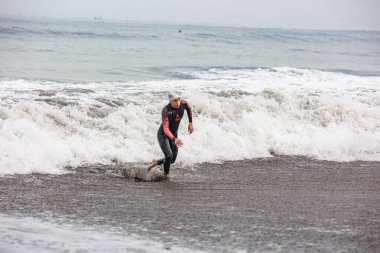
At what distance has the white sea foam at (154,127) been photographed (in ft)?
41.1

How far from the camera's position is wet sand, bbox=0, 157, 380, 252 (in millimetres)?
6641

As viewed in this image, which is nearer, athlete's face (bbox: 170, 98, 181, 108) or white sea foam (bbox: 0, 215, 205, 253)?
white sea foam (bbox: 0, 215, 205, 253)

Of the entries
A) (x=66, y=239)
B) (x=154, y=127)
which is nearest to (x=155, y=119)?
(x=154, y=127)

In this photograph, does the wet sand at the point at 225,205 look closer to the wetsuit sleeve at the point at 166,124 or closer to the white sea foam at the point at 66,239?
the white sea foam at the point at 66,239

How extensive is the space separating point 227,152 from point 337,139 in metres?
3.82

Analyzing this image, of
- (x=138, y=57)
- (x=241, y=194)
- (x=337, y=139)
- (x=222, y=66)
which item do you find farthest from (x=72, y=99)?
(x=138, y=57)

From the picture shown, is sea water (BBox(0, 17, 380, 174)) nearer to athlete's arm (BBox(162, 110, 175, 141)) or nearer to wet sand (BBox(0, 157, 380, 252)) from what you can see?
wet sand (BBox(0, 157, 380, 252))

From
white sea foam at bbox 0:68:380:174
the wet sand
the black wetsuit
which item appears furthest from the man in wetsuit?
white sea foam at bbox 0:68:380:174

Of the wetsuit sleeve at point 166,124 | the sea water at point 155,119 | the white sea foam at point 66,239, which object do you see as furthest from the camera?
the sea water at point 155,119

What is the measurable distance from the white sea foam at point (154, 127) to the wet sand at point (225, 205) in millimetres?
1162

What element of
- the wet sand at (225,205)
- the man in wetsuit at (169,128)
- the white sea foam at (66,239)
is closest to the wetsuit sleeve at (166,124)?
the man in wetsuit at (169,128)

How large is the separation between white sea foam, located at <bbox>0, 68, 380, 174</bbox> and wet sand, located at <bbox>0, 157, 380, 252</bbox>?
1.16 meters

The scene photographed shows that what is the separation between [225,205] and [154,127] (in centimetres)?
686

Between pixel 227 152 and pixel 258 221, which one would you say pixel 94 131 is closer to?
pixel 227 152
